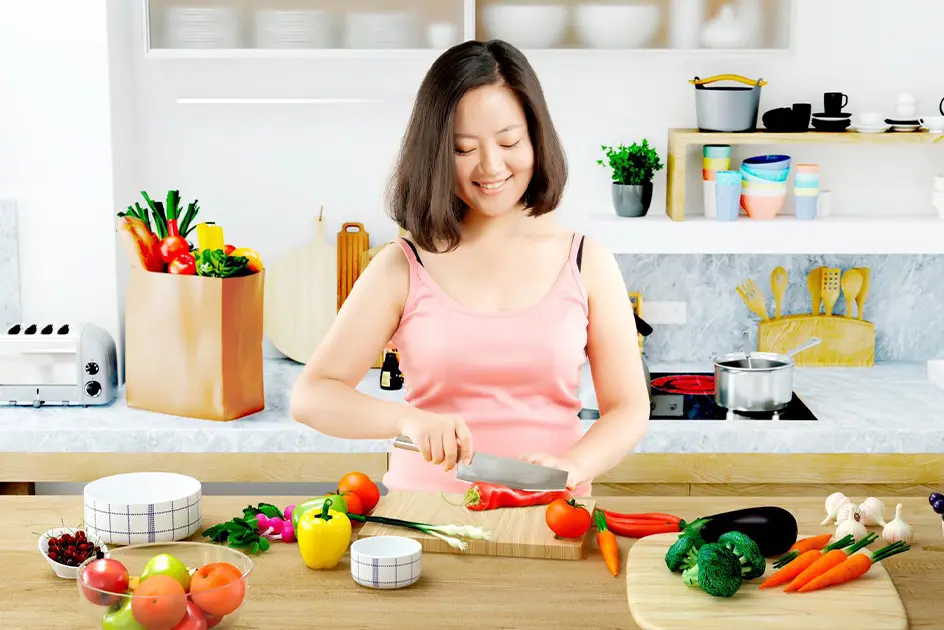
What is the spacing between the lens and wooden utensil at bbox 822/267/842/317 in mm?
3738

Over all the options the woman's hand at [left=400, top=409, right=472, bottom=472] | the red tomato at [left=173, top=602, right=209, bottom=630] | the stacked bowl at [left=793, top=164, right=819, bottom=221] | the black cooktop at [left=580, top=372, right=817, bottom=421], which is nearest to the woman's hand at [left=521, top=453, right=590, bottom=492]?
the woman's hand at [left=400, top=409, right=472, bottom=472]

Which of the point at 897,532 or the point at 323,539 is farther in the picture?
the point at 897,532

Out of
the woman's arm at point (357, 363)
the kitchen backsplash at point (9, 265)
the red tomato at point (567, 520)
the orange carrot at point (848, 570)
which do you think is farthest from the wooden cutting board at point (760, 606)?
the kitchen backsplash at point (9, 265)

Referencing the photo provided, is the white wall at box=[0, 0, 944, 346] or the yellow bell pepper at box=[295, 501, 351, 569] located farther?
the white wall at box=[0, 0, 944, 346]

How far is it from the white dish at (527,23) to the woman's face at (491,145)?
157cm

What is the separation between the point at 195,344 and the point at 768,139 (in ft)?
5.75

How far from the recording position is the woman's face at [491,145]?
6.16ft

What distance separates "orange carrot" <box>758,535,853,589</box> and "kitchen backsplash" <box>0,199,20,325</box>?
8.77 feet

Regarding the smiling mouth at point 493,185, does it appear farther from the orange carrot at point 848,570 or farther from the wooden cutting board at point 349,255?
the wooden cutting board at point 349,255

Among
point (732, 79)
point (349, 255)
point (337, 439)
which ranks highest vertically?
point (732, 79)

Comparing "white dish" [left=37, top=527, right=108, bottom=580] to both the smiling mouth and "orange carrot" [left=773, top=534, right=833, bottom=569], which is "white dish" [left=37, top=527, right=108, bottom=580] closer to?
the smiling mouth

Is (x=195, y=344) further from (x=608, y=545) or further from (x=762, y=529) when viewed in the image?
(x=762, y=529)

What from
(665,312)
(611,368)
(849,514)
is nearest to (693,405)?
(665,312)

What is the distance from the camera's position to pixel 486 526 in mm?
1811
